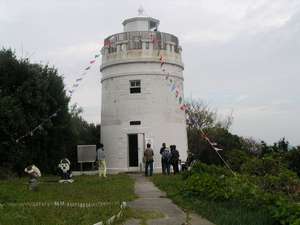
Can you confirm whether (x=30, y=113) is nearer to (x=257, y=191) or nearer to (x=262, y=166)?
(x=262, y=166)

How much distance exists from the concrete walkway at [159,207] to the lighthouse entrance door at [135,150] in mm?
9226

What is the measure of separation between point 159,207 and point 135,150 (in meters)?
15.5

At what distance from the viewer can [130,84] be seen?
29.9 metres

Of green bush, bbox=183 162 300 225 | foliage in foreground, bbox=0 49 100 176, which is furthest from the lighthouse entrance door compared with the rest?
green bush, bbox=183 162 300 225

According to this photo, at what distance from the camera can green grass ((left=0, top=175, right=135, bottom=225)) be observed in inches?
447

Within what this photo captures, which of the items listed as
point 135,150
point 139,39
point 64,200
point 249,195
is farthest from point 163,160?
point 249,195

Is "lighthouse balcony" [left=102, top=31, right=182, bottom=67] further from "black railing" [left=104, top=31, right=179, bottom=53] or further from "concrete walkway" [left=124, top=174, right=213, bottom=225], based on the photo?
"concrete walkway" [left=124, top=174, right=213, bottom=225]

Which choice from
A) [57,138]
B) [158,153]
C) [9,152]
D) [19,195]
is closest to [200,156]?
[158,153]

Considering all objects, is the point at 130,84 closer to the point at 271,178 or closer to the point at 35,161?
the point at 35,161

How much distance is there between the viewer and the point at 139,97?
1166 inches

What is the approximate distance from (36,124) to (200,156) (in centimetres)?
1721

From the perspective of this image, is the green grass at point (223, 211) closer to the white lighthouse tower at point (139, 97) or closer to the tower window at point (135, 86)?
the white lighthouse tower at point (139, 97)

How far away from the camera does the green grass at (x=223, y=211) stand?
1134 centimetres

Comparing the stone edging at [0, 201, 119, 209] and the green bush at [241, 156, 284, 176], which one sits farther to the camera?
the green bush at [241, 156, 284, 176]
